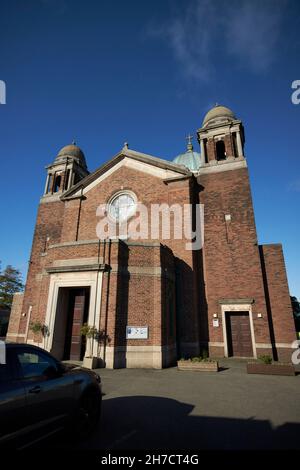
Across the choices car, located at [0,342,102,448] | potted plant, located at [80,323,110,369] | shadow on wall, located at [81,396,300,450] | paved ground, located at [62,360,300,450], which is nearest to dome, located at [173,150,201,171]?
potted plant, located at [80,323,110,369]

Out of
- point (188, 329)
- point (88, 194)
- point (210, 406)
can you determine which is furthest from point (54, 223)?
point (210, 406)

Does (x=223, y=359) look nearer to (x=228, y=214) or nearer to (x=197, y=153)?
(x=228, y=214)

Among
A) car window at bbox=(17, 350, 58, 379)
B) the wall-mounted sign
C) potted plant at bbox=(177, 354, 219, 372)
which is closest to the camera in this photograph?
car window at bbox=(17, 350, 58, 379)

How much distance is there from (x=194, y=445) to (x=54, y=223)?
20283 mm

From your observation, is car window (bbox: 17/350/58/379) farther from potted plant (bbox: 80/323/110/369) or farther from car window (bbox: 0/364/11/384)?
potted plant (bbox: 80/323/110/369)

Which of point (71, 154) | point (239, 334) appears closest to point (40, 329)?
point (239, 334)

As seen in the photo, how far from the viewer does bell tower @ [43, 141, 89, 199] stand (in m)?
23.6

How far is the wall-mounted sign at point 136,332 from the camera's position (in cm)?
1200

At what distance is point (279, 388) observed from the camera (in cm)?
831

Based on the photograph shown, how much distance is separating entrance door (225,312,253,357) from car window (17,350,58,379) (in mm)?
13243

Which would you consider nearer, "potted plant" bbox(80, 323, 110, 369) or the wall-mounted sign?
"potted plant" bbox(80, 323, 110, 369)

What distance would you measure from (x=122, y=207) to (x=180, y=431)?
15358 mm

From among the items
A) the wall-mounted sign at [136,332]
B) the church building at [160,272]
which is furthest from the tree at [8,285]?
the wall-mounted sign at [136,332]

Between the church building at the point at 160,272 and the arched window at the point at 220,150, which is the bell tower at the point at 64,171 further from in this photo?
the arched window at the point at 220,150
